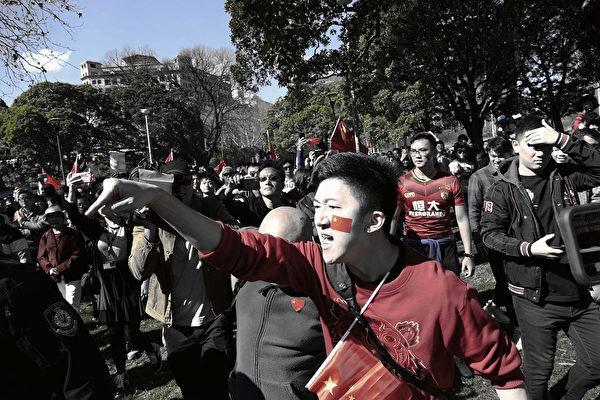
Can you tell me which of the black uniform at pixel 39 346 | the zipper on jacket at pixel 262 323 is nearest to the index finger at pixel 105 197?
the black uniform at pixel 39 346

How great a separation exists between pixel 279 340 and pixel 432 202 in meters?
3.29

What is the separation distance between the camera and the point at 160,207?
1586 millimetres

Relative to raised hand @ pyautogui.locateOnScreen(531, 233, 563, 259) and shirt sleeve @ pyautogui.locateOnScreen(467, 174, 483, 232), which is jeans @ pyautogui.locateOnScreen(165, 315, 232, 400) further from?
shirt sleeve @ pyautogui.locateOnScreen(467, 174, 483, 232)

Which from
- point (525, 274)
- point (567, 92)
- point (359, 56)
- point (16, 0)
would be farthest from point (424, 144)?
point (567, 92)

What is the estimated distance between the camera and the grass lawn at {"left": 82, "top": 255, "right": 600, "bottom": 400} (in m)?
4.09

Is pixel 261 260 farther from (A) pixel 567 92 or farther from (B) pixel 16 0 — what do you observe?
(A) pixel 567 92

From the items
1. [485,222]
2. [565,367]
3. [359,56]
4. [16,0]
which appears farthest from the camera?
[359,56]

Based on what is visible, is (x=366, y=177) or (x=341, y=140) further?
(x=341, y=140)

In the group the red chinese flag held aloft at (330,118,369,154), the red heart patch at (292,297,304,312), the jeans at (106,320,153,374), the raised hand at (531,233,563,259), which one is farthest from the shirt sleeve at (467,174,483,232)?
the red heart patch at (292,297,304,312)

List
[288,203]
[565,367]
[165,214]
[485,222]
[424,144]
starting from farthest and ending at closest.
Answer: [288,203] → [424,144] → [565,367] → [485,222] → [165,214]

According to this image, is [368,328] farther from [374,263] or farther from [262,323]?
[262,323]

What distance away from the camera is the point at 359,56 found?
18.3 m

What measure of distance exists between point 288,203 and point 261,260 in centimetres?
365

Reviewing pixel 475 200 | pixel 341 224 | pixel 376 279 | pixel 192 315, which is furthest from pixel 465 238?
pixel 341 224
